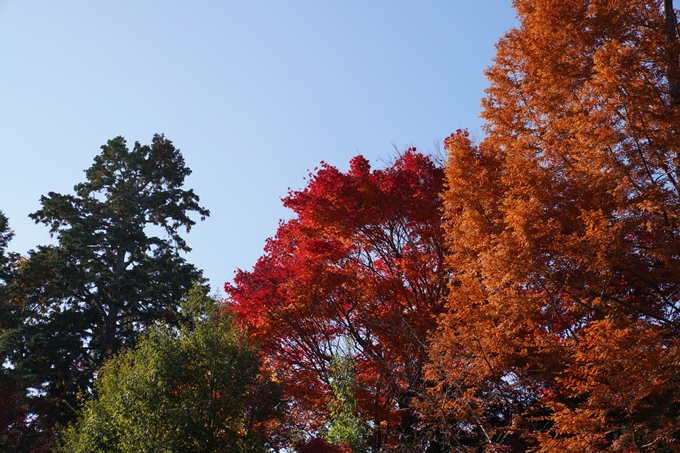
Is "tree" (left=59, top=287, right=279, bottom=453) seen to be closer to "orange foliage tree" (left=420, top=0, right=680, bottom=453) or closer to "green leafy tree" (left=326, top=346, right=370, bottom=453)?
"green leafy tree" (left=326, top=346, right=370, bottom=453)

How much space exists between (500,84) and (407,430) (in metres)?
8.19

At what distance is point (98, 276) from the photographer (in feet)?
76.1

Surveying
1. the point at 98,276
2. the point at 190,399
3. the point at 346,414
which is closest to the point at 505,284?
the point at 346,414

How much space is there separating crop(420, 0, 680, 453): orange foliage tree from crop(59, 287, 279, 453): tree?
364cm

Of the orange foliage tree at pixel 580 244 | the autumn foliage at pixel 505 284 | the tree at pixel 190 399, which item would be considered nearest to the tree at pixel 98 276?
the autumn foliage at pixel 505 284

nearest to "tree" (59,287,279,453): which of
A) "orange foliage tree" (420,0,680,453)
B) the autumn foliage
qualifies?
the autumn foliage

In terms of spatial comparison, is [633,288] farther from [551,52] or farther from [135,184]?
[135,184]

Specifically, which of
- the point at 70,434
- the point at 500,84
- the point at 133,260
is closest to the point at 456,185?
the point at 500,84

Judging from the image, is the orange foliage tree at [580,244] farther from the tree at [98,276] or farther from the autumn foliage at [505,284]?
the tree at [98,276]

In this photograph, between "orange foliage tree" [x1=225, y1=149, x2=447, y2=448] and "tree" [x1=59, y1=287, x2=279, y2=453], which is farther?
"orange foliage tree" [x1=225, y1=149, x2=447, y2=448]

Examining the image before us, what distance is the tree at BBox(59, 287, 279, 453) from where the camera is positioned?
10.8 m

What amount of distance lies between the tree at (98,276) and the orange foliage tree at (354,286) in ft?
28.0

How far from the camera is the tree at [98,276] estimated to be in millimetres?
20484

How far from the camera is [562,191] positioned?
9469 mm
